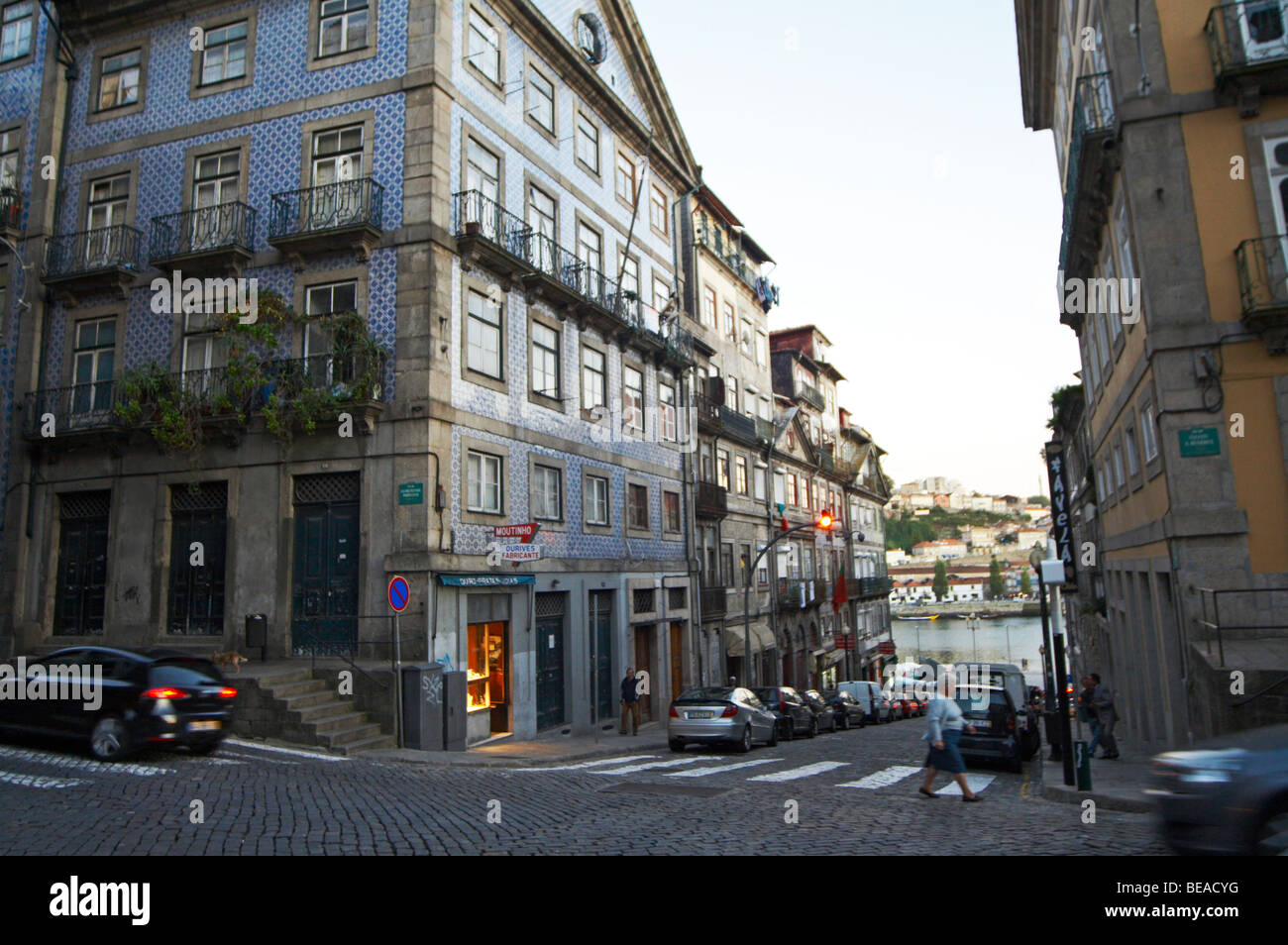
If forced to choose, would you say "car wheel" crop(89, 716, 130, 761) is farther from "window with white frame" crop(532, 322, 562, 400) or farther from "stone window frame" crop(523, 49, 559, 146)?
"stone window frame" crop(523, 49, 559, 146)

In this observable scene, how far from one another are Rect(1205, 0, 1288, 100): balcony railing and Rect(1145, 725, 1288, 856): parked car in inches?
478

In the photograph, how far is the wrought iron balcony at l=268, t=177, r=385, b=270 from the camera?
63.6ft

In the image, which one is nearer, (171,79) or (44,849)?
(44,849)

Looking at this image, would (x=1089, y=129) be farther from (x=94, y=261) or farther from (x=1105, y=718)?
(x=94, y=261)

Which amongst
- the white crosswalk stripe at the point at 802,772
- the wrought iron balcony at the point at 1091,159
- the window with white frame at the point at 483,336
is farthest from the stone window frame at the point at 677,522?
the wrought iron balcony at the point at 1091,159

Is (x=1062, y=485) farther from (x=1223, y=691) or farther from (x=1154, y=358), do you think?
(x=1223, y=691)

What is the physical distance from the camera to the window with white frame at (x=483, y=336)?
20625 millimetres

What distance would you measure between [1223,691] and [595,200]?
2095 centimetres

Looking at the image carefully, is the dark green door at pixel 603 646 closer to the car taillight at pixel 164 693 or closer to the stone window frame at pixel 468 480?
the stone window frame at pixel 468 480

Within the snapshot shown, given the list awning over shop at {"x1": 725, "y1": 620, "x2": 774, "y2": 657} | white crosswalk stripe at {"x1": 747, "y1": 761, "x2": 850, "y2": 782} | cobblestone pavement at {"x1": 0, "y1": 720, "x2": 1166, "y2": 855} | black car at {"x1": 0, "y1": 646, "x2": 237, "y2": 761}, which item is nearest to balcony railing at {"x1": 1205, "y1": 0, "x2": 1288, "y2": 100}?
cobblestone pavement at {"x1": 0, "y1": 720, "x2": 1166, "y2": 855}

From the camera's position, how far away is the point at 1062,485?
73.3 ft

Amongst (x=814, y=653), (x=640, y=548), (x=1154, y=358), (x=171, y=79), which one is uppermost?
(x=171, y=79)
